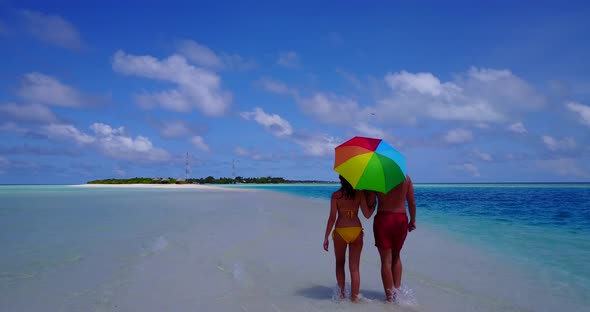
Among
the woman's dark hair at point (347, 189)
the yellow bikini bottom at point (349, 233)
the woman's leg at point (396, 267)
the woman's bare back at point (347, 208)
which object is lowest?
the woman's leg at point (396, 267)

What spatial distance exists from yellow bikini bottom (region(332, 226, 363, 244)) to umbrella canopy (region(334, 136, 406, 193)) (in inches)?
26.7

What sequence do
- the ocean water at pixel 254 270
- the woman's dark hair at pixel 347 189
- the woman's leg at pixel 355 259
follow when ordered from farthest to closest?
the ocean water at pixel 254 270 → the woman's leg at pixel 355 259 → the woman's dark hair at pixel 347 189

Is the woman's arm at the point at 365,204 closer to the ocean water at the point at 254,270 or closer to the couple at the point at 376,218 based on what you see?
the couple at the point at 376,218

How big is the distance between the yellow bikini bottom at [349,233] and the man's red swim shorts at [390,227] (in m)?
0.26

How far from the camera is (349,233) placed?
4621 mm

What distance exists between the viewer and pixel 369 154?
436 cm

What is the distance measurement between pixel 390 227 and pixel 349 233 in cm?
51

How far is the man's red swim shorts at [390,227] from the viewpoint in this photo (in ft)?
15.1

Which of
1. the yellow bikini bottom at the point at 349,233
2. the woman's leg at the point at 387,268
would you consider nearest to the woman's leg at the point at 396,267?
the woman's leg at the point at 387,268

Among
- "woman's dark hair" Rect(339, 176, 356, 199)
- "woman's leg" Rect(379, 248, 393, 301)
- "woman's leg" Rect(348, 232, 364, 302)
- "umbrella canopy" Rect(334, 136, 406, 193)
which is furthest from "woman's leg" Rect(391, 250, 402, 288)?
"umbrella canopy" Rect(334, 136, 406, 193)

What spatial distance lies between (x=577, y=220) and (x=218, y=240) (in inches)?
605

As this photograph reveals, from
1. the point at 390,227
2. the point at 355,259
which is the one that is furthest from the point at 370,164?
the point at 355,259

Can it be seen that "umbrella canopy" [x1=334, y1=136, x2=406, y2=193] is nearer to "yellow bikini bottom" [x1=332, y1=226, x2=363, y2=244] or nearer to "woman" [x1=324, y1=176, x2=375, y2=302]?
"woman" [x1=324, y1=176, x2=375, y2=302]

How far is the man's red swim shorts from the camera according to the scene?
461cm
